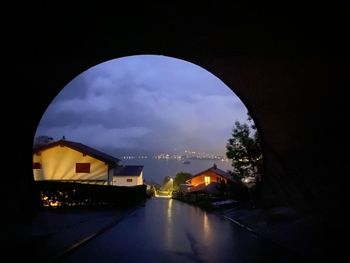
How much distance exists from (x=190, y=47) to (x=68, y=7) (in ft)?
19.4

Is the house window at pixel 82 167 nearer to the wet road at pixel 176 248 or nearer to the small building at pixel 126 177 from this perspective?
the small building at pixel 126 177

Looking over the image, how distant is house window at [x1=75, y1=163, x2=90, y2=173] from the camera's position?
173 ft

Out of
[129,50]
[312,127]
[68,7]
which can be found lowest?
[312,127]

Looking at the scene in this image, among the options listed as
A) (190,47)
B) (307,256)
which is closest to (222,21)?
(190,47)

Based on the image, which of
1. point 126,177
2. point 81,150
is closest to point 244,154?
point 81,150

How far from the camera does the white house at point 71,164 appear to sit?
172ft

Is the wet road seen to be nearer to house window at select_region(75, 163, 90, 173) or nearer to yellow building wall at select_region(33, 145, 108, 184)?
yellow building wall at select_region(33, 145, 108, 184)

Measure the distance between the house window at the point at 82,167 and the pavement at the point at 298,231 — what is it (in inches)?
1258

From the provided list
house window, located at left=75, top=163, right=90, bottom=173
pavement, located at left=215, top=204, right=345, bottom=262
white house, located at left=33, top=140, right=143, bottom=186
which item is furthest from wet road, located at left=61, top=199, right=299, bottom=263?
house window, located at left=75, top=163, right=90, bottom=173

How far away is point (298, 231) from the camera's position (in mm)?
16172

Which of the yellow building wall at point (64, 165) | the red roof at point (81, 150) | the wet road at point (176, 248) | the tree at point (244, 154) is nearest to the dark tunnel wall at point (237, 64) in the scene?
the wet road at point (176, 248)

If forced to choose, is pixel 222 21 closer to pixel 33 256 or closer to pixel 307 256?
pixel 307 256

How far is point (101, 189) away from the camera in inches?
1420

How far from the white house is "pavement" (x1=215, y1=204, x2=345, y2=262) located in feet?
103
